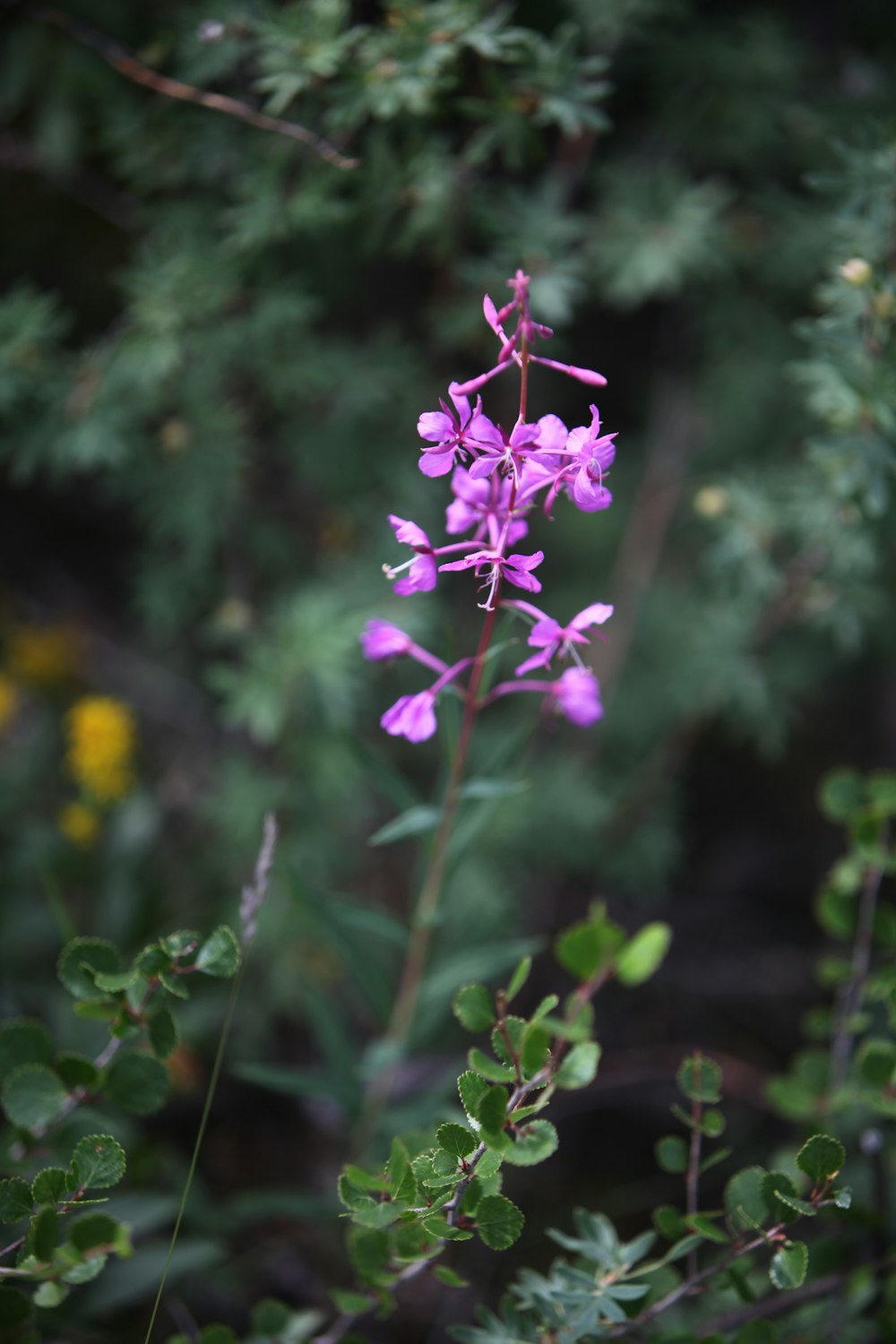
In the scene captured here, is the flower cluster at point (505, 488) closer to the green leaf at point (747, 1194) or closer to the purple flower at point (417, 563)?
the purple flower at point (417, 563)

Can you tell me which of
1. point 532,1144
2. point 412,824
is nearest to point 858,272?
point 412,824

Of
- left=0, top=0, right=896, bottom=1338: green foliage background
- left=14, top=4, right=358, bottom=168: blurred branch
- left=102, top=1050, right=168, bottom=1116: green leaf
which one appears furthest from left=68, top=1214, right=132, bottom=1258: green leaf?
left=14, top=4, right=358, bottom=168: blurred branch

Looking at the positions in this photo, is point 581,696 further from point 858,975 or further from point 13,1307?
point 13,1307

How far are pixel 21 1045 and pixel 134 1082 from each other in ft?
0.47

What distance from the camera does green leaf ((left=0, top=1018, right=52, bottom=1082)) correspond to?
1032 mm

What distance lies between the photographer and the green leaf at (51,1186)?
34.0 inches

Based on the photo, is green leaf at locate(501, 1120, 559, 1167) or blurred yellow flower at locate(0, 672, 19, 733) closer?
green leaf at locate(501, 1120, 559, 1167)

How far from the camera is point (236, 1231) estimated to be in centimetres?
170

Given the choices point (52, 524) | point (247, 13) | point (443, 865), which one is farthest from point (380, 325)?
point (443, 865)

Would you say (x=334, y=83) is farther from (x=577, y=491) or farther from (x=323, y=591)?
(x=577, y=491)

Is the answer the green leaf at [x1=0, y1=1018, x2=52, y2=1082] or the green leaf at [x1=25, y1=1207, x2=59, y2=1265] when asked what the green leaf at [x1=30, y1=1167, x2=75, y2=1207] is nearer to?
the green leaf at [x1=25, y1=1207, x2=59, y2=1265]

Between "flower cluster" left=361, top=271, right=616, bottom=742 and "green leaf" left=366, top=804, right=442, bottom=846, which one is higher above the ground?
"flower cluster" left=361, top=271, right=616, bottom=742

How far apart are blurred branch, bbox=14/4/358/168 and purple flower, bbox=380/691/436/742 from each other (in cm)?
79

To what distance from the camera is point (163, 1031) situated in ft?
3.27
